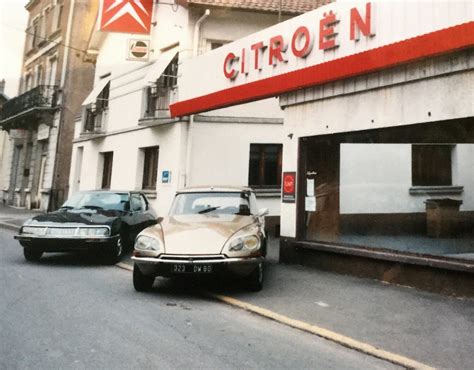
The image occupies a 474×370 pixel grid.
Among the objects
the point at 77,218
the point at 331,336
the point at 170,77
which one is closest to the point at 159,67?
the point at 170,77

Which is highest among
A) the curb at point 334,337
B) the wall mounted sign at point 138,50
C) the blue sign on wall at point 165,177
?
the wall mounted sign at point 138,50

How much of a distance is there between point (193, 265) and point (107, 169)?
13.6 metres

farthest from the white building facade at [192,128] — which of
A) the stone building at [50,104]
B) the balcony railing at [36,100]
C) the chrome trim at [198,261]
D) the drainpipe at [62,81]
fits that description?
the balcony railing at [36,100]

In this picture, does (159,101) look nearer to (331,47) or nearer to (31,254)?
(31,254)

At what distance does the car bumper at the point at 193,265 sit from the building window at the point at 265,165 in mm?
8002

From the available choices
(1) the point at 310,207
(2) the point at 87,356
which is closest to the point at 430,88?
(1) the point at 310,207

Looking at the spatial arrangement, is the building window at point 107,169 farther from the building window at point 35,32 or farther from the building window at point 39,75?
the building window at point 35,32

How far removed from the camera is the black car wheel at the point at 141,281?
242 inches

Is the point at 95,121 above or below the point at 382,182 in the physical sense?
above

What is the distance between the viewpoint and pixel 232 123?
13.5 meters

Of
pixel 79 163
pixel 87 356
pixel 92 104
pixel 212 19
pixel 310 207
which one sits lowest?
pixel 87 356

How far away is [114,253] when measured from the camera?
848cm

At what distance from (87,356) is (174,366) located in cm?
79

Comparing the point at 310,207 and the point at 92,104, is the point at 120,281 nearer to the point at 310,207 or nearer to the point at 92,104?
the point at 310,207
